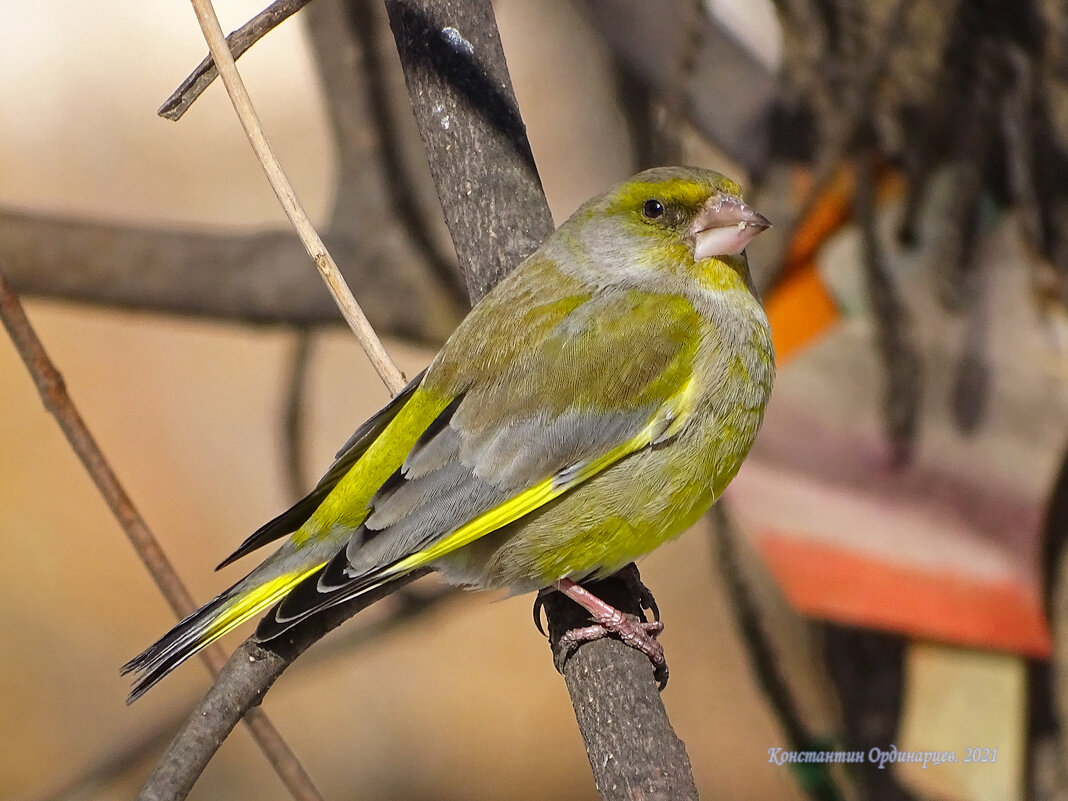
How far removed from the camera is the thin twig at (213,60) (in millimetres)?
1722

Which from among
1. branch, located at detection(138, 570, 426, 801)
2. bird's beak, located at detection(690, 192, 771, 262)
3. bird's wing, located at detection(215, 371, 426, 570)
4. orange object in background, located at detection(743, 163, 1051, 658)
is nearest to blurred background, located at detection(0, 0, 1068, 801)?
orange object in background, located at detection(743, 163, 1051, 658)

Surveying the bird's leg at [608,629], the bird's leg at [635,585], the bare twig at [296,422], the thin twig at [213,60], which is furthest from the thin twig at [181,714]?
the thin twig at [213,60]

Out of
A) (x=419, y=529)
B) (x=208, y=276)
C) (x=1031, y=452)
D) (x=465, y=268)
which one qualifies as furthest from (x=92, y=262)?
(x=1031, y=452)

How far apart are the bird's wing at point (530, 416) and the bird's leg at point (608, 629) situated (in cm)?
20

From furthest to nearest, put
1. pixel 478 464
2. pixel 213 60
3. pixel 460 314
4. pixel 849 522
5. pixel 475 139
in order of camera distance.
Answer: pixel 849 522 → pixel 460 314 → pixel 475 139 → pixel 478 464 → pixel 213 60

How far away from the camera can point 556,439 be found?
1.90 meters

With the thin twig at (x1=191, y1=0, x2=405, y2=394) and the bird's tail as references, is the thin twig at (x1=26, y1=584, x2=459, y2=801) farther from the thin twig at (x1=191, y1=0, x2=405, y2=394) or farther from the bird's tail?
the thin twig at (x1=191, y1=0, x2=405, y2=394)

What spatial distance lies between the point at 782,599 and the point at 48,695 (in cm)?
253

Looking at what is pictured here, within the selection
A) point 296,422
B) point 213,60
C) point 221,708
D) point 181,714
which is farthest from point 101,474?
point 181,714

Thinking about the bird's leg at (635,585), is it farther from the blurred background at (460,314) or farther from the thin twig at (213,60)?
the blurred background at (460,314)

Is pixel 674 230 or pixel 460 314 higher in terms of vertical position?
pixel 460 314

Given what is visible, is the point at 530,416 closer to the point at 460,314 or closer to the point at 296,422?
the point at 460,314

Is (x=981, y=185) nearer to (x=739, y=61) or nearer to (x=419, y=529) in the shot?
(x=739, y=61)

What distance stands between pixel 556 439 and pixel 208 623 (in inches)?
24.7
